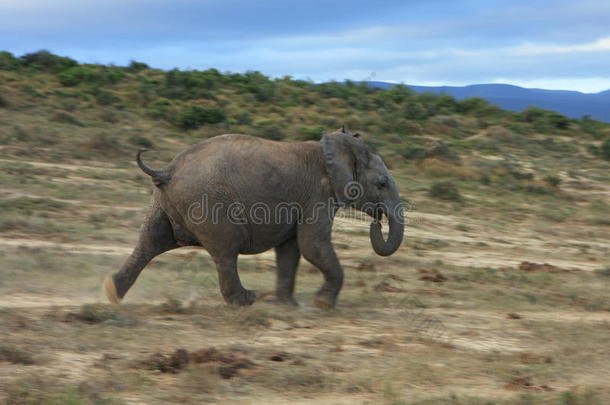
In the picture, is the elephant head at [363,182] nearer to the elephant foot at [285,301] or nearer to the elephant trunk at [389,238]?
the elephant trunk at [389,238]

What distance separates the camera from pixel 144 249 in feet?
28.2

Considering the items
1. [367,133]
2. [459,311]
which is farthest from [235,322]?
[367,133]

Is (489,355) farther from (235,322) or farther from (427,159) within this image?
(427,159)

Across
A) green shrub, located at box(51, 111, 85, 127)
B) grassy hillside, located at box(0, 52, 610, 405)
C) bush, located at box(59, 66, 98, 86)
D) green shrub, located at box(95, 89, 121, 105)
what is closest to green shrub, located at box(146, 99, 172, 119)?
grassy hillside, located at box(0, 52, 610, 405)

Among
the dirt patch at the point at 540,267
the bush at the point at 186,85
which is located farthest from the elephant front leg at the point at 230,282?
the bush at the point at 186,85

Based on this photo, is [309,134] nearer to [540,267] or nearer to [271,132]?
[271,132]

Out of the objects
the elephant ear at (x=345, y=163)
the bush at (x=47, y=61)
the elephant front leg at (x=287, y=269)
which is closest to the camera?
the elephant ear at (x=345, y=163)

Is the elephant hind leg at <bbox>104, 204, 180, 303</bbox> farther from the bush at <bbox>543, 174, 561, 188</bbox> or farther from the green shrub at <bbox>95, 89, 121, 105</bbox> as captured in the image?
the green shrub at <bbox>95, 89, 121, 105</bbox>

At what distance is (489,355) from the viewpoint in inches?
299

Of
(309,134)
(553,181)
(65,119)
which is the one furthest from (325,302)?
(309,134)

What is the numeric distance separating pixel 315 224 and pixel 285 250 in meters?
0.52

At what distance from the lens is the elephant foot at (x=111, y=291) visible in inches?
338

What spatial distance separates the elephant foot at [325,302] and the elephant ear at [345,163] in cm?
94

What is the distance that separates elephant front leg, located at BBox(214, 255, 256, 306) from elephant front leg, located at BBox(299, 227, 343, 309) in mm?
691
